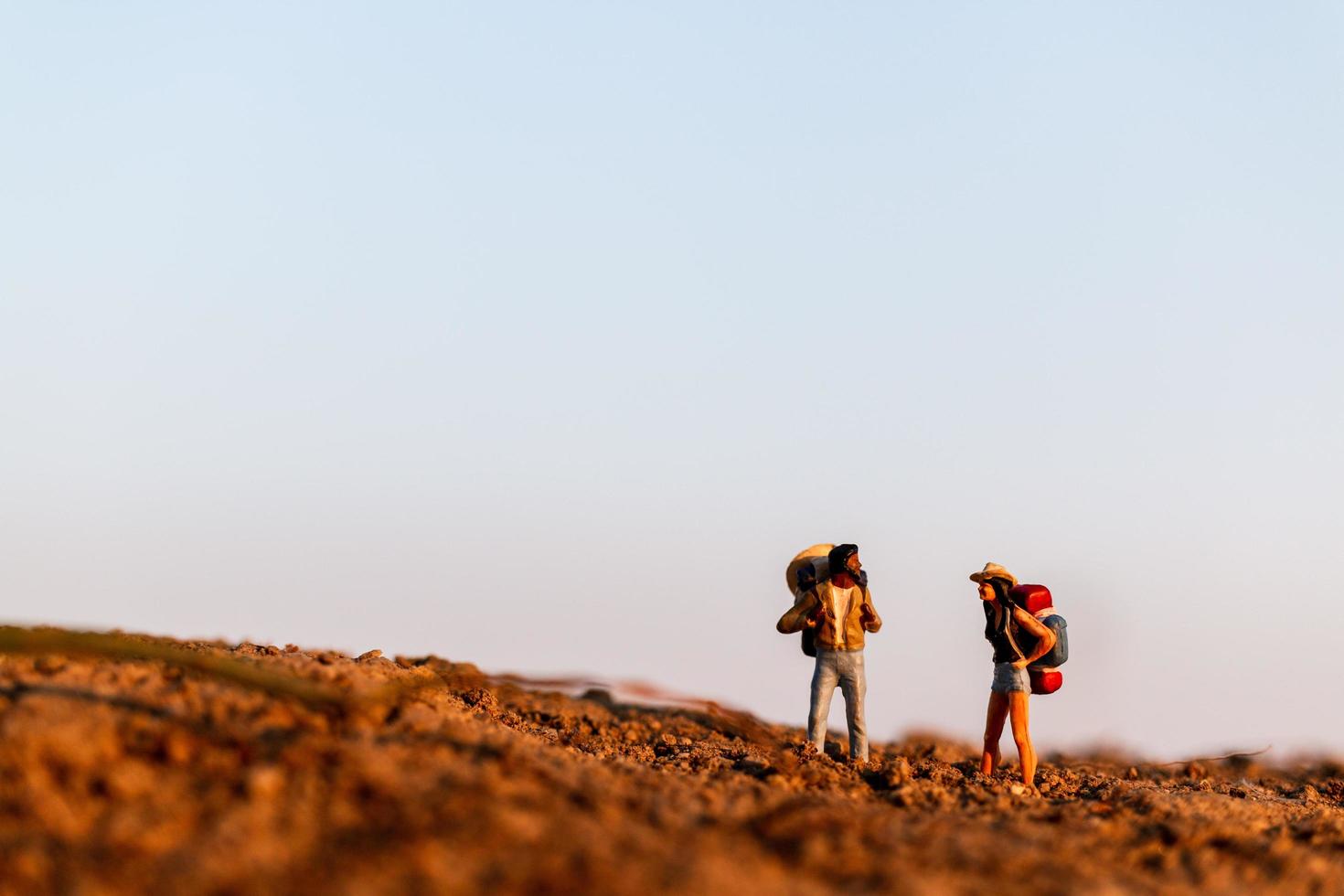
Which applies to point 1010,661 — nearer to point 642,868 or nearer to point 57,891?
point 642,868

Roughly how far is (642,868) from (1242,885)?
3.31 metres

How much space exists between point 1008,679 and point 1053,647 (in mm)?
519

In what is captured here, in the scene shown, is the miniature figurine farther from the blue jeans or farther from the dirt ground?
the dirt ground

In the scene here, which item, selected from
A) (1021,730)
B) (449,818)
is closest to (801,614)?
(1021,730)

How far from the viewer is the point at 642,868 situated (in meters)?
4.37

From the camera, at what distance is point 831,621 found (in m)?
11.2

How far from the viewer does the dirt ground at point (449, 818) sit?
14.1ft

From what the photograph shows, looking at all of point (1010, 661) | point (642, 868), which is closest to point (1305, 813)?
point (1010, 661)

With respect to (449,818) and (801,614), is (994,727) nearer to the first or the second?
(801,614)

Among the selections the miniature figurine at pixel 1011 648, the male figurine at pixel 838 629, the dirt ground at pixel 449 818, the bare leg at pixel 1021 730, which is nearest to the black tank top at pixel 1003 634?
the miniature figurine at pixel 1011 648

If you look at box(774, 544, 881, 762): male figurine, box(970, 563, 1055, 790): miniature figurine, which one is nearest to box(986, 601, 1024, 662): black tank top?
box(970, 563, 1055, 790): miniature figurine

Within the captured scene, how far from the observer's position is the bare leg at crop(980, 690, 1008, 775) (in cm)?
1109

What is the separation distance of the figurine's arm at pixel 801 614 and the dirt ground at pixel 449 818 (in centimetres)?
248

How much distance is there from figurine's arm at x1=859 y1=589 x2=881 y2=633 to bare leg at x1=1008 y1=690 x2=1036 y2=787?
1.33 meters
